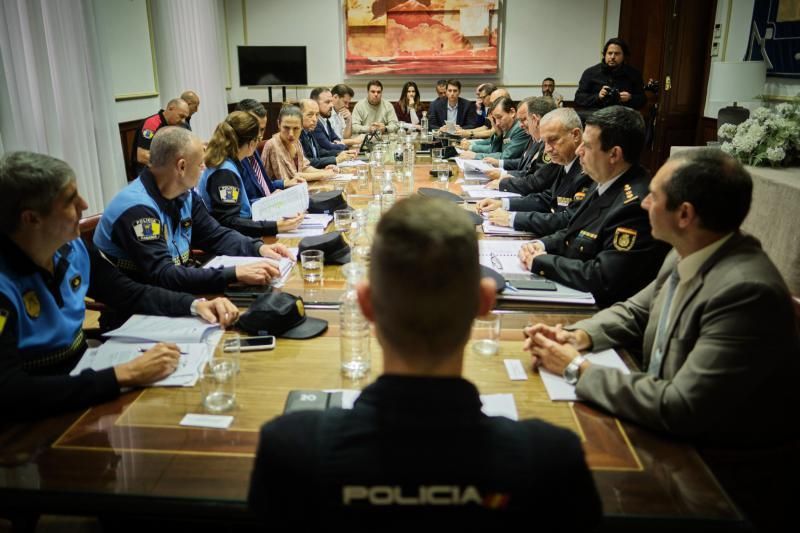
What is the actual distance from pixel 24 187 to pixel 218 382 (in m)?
0.69

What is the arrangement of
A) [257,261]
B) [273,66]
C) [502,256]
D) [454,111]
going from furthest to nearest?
[273,66] → [454,111] → [502,256] → [257,261]

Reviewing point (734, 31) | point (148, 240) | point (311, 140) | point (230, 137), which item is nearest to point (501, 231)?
point (230, 137)

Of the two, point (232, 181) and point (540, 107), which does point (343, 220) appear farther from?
point (540, 107)

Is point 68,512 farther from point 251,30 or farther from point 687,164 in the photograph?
point 251,30

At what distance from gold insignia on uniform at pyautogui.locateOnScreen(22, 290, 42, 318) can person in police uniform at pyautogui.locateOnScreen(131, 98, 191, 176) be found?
4.44 m

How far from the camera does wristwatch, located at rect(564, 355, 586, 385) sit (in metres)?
1.48

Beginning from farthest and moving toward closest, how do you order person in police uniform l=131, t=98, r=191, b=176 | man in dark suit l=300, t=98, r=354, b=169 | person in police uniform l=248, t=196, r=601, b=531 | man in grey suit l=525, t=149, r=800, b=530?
person in police uniform l=131, t=98, r=191, b=176 < man in dark suit l=300, t=98, r=354, b=169 < man in grey suit l=525, t=149, r=800, b=530 < person in police uniform l=248, t=196, r=601, b=531

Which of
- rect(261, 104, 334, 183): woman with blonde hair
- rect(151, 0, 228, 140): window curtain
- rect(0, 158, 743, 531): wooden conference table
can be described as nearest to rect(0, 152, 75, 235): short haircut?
rect(0, 158, 743, 531): wooden conference table

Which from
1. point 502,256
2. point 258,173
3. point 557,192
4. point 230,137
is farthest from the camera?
point 258,173

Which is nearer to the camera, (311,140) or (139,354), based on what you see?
(139,354)

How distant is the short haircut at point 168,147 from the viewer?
7.50 feet

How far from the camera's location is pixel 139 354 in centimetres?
162

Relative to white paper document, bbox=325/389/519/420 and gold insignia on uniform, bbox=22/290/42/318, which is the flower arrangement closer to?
white paper document, bbox=325/389/519/420

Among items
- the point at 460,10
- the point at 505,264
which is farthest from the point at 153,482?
the point at 460,10
